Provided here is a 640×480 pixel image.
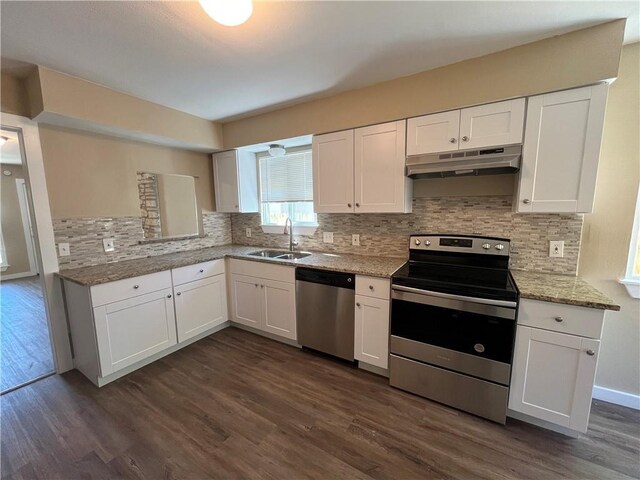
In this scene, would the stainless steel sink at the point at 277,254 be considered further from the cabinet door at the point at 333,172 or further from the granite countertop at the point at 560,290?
the granite countertop at the point at 560,290

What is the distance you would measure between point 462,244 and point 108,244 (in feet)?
10.5

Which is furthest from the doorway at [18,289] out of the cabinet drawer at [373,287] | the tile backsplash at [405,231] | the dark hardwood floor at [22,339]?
the cabinet drawer at [373,287]

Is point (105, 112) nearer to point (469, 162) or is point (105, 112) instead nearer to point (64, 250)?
point (64, 250)

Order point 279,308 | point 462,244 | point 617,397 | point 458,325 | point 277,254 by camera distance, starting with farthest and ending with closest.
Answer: point 277,254 < point 279,308 < point 462,244 < point 617,397 < point 458,325

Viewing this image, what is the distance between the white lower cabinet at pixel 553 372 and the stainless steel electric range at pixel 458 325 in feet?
0.24

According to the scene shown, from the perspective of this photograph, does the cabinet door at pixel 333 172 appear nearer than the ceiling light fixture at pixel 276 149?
A: Yes

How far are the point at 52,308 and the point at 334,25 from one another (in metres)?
3.05

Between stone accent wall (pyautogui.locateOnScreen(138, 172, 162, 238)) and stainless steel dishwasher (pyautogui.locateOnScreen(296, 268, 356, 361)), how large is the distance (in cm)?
171

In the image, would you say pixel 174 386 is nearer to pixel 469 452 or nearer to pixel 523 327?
pixel 469 452

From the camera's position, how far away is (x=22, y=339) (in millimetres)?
2852

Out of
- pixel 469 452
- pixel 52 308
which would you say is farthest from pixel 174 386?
pixel 469 452

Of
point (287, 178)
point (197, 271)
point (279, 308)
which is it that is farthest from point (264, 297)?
point (287, 178)

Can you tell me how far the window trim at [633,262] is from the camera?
179cm

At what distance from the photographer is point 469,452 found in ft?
5.01
